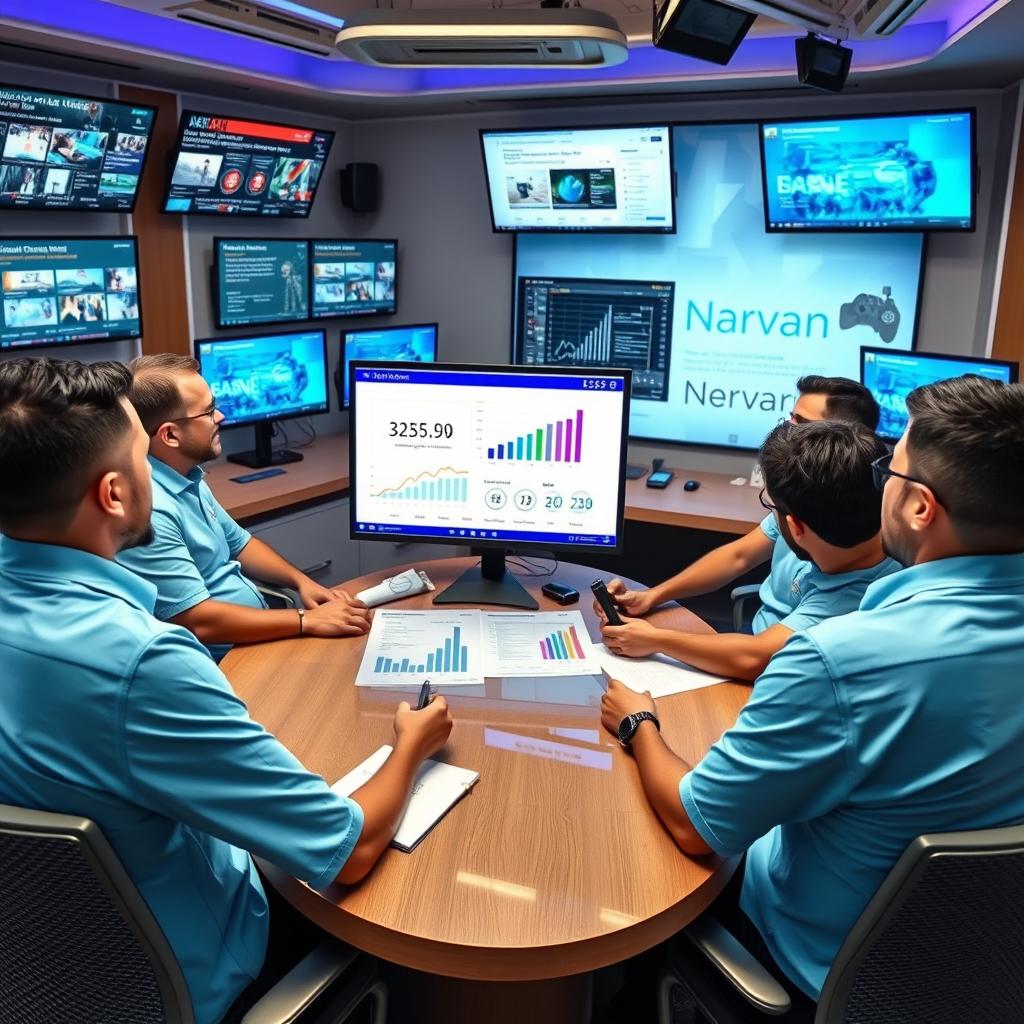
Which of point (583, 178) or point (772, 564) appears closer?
point (772, 564)

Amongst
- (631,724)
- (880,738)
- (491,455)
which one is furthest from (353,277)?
(880,738)

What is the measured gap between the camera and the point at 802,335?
3.81 m

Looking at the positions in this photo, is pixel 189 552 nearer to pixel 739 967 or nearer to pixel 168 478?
pixel 168 478

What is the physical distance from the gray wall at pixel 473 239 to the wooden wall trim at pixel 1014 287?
0.51 feet

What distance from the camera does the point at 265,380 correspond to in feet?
11.8

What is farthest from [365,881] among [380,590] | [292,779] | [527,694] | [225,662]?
[380,590]

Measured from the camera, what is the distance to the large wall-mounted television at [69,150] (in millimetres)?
2754

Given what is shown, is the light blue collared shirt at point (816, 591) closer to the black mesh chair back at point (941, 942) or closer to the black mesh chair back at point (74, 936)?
the black mesh chair back at point (941, 942)

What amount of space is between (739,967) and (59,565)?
1.02 metres

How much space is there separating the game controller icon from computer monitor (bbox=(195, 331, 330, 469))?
230 cm

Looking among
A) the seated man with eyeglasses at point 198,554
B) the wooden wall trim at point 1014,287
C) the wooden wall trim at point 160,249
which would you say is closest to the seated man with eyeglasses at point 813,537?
the seated man with eyeglasses at point 198,554

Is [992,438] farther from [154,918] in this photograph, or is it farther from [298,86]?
[298,86]

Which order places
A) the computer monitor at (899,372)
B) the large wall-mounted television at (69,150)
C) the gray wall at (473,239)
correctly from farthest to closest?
the gray wall at (473,239)
the computer monitor at (899,372)
the large wall-mounted television at (69,150)

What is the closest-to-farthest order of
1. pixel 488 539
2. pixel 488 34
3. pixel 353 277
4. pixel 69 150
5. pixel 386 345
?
pixel 488 34, pixel 488 539, pixel 69 150, pixel 386 345, pixel 353 277
